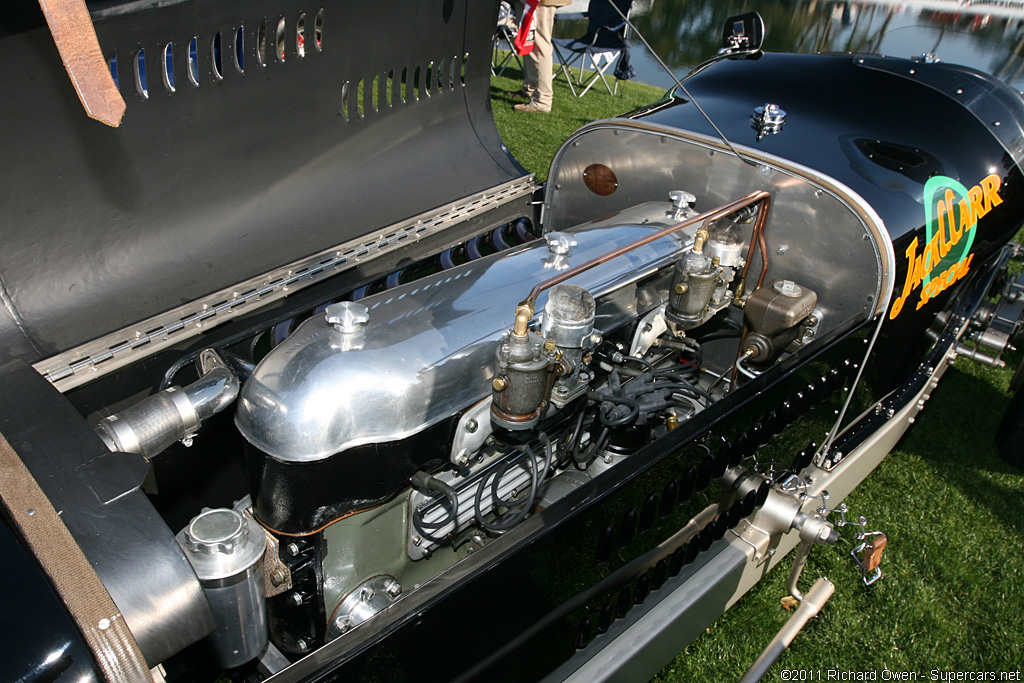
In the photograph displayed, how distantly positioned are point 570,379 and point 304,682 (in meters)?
0.87

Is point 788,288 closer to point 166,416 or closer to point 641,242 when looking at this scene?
point 641,242

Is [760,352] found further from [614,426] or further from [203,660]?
[203,660]

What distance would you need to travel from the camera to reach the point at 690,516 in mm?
2016

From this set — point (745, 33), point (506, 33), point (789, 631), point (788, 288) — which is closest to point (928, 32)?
point (745, 33)

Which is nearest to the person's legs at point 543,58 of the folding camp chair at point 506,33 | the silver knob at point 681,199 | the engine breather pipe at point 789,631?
→ the folding camp chair at point 506,33

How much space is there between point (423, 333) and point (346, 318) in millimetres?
176

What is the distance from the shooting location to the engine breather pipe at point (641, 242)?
1.54 meters

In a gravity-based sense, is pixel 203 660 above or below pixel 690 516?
above

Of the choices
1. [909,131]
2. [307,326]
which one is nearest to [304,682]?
[307,326]

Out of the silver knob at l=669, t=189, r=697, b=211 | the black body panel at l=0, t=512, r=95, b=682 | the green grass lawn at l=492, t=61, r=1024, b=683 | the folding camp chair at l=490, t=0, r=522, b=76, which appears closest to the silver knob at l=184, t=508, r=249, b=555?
the black body panel at l=0, t=512, r=95, b=682

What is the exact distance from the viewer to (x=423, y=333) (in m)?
1.67

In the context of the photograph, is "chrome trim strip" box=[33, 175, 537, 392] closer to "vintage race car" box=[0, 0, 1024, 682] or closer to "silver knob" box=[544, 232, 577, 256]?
"vintage race car" box=[0, 0, 1024, 682]

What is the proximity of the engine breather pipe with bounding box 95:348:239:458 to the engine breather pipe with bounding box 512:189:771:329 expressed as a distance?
2.15 ft

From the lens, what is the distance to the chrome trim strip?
1912mm
